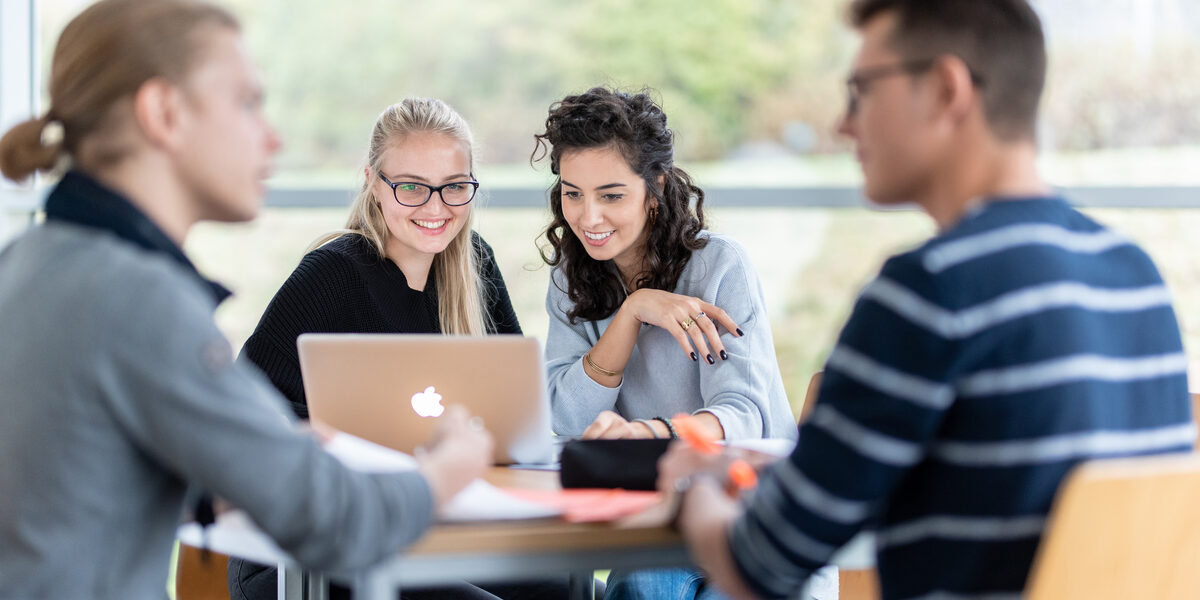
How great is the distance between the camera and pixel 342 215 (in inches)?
179

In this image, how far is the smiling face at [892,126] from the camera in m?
1.13

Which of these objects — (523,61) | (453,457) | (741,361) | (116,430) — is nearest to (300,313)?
(741,361)

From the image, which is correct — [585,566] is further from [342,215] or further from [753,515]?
[342,215]

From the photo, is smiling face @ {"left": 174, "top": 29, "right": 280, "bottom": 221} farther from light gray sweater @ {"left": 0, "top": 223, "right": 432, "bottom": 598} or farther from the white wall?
the white wall

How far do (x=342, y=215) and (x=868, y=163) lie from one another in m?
3.66

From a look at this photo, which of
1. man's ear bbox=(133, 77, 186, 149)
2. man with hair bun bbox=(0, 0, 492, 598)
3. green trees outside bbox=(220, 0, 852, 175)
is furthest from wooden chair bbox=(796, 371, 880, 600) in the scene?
green trees outside bbox=(220, 0, 852, 175)

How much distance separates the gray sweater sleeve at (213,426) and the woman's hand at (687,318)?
1055 millimetres

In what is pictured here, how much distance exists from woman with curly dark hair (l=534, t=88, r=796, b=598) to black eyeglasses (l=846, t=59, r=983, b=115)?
847mm

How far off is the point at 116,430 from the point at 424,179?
4.34 feet

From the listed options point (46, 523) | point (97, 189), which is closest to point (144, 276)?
point (97, 189)

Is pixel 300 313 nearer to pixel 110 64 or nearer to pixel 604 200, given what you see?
pixel 604 200

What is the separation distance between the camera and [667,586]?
1.87 meters

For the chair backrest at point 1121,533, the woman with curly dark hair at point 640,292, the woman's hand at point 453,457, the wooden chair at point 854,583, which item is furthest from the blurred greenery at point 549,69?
the chair backrest at point 1121,533

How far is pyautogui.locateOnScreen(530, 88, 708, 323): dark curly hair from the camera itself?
86.8 inches
